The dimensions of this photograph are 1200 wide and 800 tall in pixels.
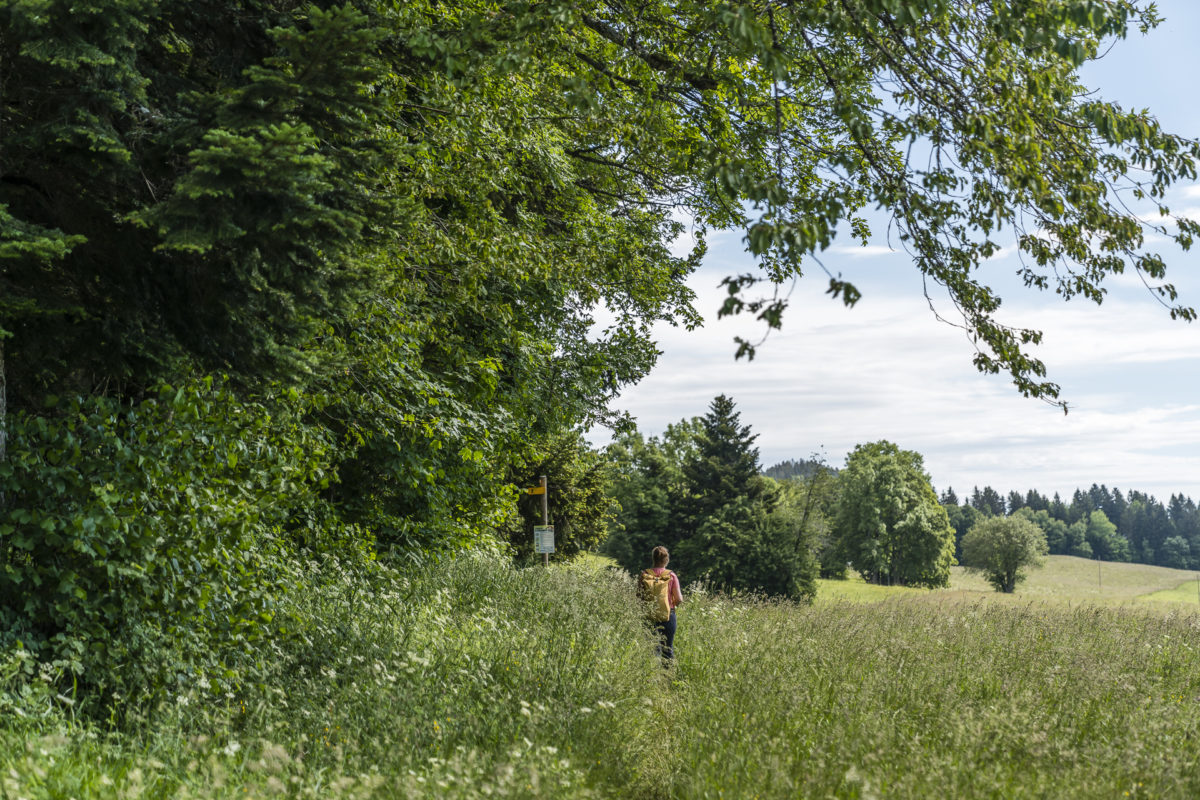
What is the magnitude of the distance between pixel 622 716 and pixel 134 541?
11.7ft

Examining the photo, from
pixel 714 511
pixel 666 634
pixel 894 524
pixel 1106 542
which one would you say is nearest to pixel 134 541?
pixel 666 634

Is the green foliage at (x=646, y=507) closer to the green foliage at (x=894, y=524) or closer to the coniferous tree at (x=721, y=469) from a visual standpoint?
the coniferous tree at (x=721, y=469)

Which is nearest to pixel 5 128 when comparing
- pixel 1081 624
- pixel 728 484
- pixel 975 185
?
pixel 975 185

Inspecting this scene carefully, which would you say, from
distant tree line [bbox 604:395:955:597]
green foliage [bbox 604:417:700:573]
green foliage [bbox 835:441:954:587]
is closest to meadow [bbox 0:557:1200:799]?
distant tree line [bbox 604:395:955:597]

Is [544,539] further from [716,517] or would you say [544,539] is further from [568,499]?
[716,517]

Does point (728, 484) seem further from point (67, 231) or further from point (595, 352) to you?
point (67, 231)

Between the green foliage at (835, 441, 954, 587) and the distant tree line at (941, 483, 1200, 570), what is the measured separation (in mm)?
61045

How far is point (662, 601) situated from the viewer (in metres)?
9.45

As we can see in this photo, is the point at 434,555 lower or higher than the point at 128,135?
lower

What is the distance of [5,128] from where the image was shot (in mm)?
5793

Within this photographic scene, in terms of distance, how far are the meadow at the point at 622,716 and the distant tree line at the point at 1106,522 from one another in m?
123

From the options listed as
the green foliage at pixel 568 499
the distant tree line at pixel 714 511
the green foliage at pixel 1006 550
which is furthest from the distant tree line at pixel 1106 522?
the green foliage at pixel 568 499

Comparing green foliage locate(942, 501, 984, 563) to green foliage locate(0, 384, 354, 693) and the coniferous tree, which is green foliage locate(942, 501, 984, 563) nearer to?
the coniferous tree

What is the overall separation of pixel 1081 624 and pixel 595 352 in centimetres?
1003
